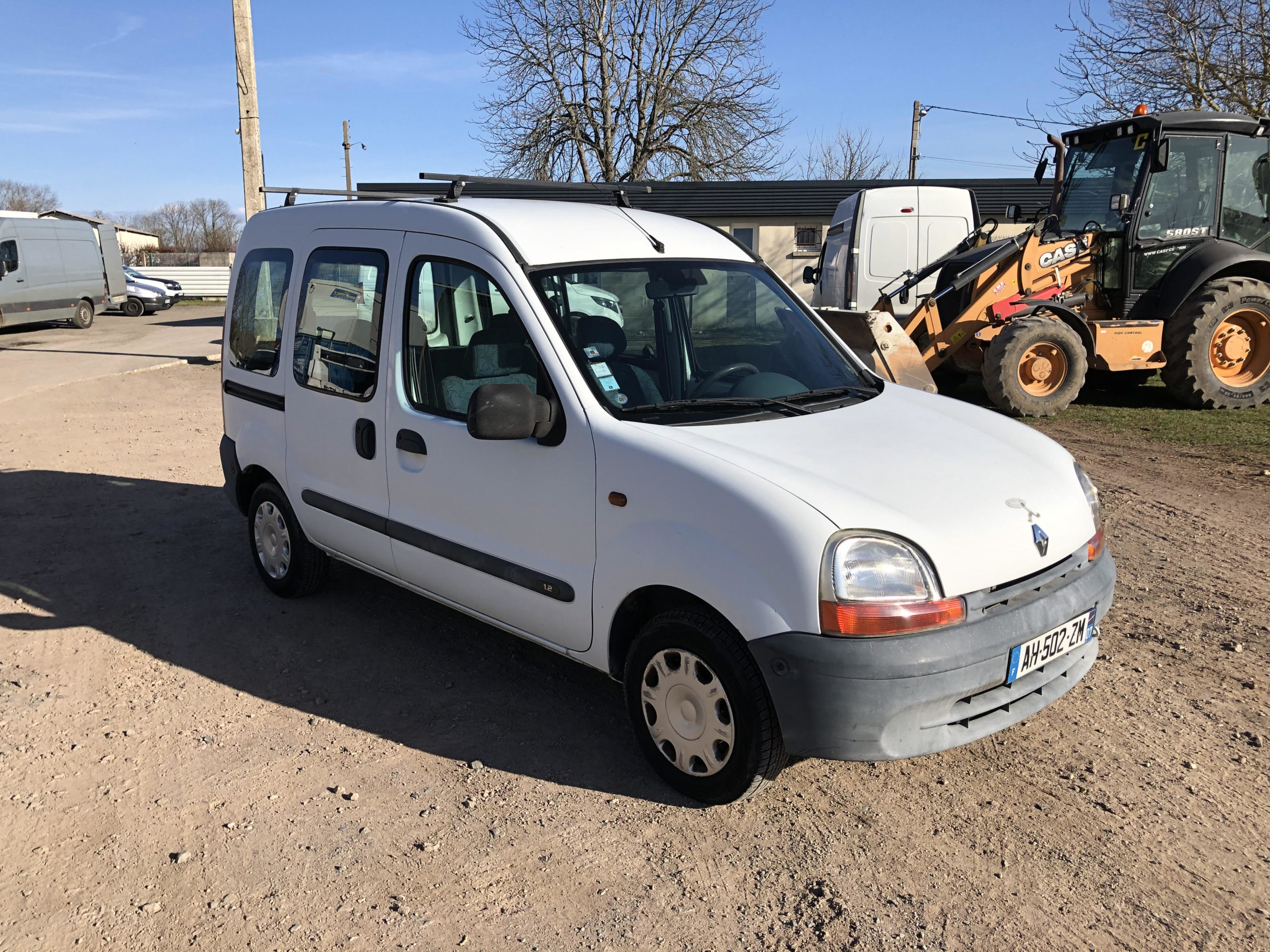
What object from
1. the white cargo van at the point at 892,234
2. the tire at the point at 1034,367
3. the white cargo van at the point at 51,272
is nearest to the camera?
the tire at the point at 1034,367

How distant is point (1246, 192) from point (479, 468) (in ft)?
36.2

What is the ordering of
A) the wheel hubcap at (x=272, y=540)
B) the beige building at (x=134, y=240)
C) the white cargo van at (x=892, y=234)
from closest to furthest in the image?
1. the wheel hubcap at (x=272, y=540)
2. the white cargo van at (x=892, y=234)
3. the beige building at (x=134, y=240)

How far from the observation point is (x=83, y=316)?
1053 inches

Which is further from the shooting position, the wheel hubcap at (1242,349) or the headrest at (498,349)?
the wheel hubcap at (1242,349)

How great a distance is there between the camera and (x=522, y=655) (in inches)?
186

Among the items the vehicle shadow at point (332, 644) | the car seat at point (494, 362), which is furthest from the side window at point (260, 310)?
the car seat at point (494, 362)

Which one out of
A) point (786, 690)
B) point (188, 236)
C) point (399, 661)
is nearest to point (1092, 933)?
point (786, 690)

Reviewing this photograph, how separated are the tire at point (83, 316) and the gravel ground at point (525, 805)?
24.4 metres

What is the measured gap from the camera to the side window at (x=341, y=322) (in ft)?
14.6

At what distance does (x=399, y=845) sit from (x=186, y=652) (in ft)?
7.12

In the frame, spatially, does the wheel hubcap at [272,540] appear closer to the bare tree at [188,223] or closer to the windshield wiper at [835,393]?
the windshield wiper at [835,393]

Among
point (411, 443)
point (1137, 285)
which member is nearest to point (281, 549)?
point (411, 443)

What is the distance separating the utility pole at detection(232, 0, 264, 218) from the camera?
48.9ft

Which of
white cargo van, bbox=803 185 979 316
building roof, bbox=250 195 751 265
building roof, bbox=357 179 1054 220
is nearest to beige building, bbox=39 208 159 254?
building roof, bbox=357 179 1054 220
